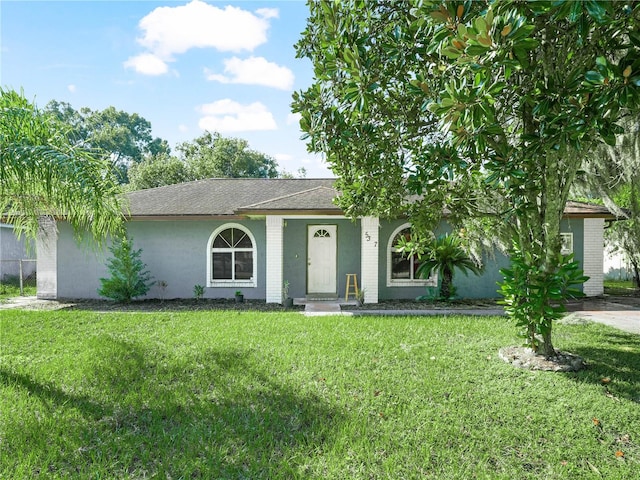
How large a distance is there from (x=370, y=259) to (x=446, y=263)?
6.70 ft

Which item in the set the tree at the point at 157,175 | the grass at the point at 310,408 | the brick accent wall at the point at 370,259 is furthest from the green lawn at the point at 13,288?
the tree at the point at 157,175

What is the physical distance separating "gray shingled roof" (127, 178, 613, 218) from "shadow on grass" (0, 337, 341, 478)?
5.60 meters

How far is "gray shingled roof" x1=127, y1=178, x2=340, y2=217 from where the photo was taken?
10.6m

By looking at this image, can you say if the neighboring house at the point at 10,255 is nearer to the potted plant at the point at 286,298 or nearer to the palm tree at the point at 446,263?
the potted plant at the point at 286,298

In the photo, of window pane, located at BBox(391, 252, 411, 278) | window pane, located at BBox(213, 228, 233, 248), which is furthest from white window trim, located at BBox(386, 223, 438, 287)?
window pane, located at BBox(213, 228, 233, 248)

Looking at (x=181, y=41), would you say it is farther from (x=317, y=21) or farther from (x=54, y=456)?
(x=54, y=456)

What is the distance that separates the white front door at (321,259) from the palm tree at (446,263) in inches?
102

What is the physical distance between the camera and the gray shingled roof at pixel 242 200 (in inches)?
408

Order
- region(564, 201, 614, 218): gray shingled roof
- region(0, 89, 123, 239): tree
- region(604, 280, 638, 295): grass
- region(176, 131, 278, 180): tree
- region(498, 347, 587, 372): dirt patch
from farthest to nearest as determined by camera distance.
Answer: region(176, 131, 278, 180): tree < region(604, 280, 638, 295): grass < region(564, 201, 614, 218): gray shingled roof < region(498, 347, 587, 372): dirt patch < region(0, 89, 123, 239): tree

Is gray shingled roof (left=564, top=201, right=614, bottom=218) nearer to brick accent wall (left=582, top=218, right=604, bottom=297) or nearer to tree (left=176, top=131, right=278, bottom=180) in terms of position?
brick accent wall (left=582, top=218, right=604, bottom=297)

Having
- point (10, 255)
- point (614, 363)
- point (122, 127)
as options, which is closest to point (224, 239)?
point (614, 363)

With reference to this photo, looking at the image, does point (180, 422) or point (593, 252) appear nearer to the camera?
point (180, 422)

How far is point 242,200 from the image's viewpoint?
13.0m

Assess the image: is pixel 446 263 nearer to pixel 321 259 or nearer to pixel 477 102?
pixel 321 259
